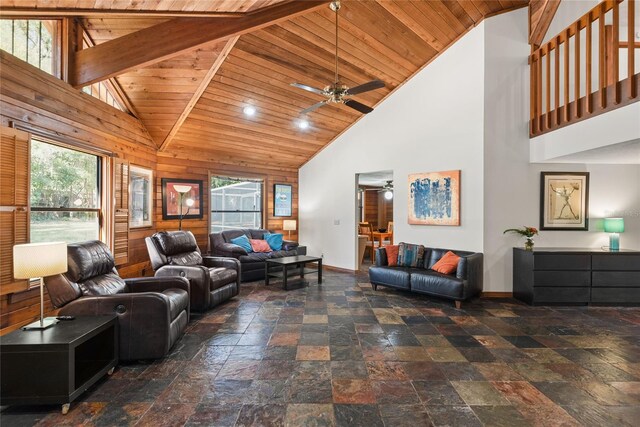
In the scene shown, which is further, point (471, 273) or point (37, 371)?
point (471, 273)

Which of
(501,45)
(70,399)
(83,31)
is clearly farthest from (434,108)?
(70,399)

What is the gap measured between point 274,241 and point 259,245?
419 millimetres

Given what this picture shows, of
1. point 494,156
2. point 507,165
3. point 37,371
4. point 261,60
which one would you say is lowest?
point 37,371

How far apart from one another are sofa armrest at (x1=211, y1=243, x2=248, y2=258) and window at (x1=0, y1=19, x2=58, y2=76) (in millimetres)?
3441

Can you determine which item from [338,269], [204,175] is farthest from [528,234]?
[204,175]

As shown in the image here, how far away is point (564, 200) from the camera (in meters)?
4.65

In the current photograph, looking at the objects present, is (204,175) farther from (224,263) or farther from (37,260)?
(37,260)

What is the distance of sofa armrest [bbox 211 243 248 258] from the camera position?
5738mm

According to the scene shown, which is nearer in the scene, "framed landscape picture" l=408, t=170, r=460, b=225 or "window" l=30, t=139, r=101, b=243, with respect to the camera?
"window" l=30, t=139, r=101, b=243

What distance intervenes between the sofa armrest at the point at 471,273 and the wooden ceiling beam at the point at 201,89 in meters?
4.15

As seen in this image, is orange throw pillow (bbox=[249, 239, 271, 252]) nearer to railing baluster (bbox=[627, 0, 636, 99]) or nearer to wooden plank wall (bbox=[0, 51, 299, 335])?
wooden plank wall (bbox=[0, 51, 299, 335])

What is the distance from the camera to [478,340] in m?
3.13

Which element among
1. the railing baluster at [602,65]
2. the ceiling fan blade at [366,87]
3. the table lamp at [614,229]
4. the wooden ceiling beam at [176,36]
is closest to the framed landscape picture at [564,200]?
the table lamp at [614,229]

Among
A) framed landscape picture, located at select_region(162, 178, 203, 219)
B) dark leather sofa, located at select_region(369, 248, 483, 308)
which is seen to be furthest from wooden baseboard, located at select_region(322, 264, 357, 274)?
framed landscape picture, located at select_region(162, 178, 203, 219)
